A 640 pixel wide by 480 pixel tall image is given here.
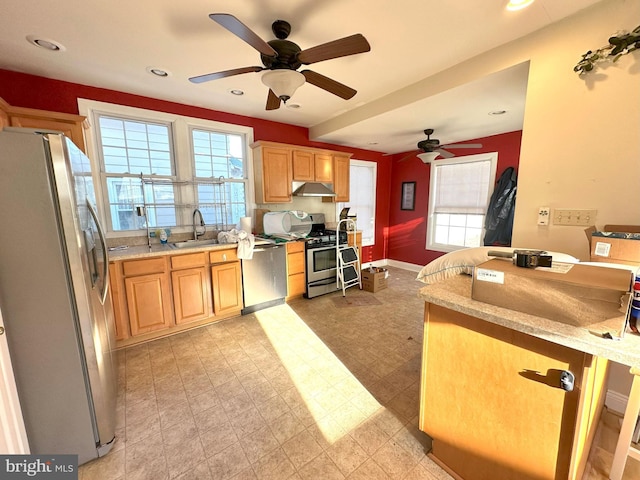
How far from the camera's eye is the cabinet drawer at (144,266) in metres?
2.38

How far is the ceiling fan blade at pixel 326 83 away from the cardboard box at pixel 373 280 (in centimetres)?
264

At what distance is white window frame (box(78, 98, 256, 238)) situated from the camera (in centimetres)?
262

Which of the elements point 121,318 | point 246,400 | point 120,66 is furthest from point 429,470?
point 120,66

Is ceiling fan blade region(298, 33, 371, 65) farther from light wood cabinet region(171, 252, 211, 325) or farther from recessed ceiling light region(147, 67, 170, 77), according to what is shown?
light wood cabinet region(171, 252, 211, 325)

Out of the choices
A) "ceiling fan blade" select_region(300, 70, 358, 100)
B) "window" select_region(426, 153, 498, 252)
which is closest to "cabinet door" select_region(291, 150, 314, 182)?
"ceiling fan blade" select_region(300, 70, 358, 100)

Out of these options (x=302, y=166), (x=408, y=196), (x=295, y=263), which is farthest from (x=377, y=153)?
(x=295, y=263)

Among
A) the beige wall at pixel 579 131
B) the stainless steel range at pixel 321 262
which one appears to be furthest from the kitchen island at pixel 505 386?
the stainless steel range at pixel 321 262

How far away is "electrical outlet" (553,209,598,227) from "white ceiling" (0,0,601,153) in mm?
1126

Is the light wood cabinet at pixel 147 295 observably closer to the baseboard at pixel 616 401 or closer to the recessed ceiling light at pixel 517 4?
the recessed ceiling light at pixel 517 4

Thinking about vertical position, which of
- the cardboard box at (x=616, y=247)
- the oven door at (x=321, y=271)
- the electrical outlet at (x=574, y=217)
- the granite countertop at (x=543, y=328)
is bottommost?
the oven door at (x=321, y=271)

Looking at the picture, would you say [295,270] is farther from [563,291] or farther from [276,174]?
[563,291]

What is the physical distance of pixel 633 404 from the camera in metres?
1.11

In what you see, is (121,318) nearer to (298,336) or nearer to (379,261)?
(298,336)

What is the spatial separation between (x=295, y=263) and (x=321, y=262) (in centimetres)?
44
